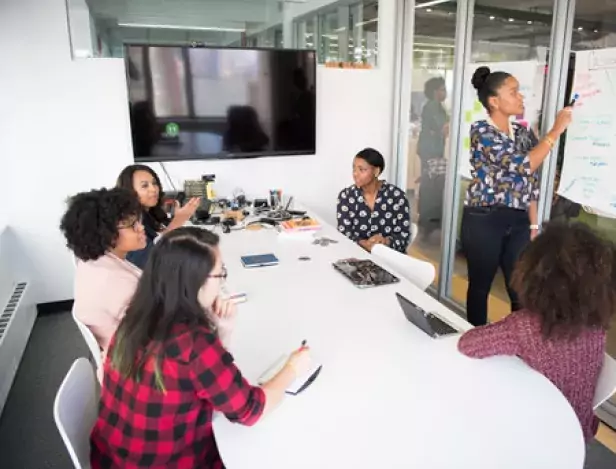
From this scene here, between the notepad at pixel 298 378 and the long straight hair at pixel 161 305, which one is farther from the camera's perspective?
the notepad at pixel 298 378

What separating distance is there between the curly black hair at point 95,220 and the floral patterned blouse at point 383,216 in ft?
5.18

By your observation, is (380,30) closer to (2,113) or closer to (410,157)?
→ (410,157)

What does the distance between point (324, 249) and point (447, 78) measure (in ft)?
5.87

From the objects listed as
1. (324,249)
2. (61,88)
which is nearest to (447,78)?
(324,249)

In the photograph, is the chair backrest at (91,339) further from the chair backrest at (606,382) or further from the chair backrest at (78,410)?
the chair backrest at (606,382)

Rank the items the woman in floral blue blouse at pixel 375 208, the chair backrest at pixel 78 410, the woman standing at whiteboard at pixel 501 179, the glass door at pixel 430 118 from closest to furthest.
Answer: the chair backrest at pixel 78 410 < the woman standing at whiteboard at pixel 501 179 < the woman in floral blue blouse at pixel 375 208 < the glass door at pixel 430 118

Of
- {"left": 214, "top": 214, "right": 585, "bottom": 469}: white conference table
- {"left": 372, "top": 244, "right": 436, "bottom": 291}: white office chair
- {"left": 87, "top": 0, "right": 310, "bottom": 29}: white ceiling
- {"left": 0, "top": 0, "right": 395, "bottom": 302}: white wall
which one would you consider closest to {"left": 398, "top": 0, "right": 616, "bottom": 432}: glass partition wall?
{"left": 0, "top": 0, "right": 395, "bottom": 302}: white wall

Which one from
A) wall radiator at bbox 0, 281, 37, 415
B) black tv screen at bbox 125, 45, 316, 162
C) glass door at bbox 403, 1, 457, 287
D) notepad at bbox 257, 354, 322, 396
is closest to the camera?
notepad at bbox 257, 354, 322, 396

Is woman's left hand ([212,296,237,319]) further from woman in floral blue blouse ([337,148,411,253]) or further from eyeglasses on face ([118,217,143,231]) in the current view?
woman in floral blue blouse ([337,148,411,253])

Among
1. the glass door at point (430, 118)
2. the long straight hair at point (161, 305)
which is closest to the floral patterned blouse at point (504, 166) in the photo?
the glass door at point (430, 118)

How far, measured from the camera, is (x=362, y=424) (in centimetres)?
126

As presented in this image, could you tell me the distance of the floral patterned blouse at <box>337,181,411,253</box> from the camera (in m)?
3.12

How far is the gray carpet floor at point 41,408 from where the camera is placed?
2205 mm

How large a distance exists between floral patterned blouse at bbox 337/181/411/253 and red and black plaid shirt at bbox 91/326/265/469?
1.99 meters
